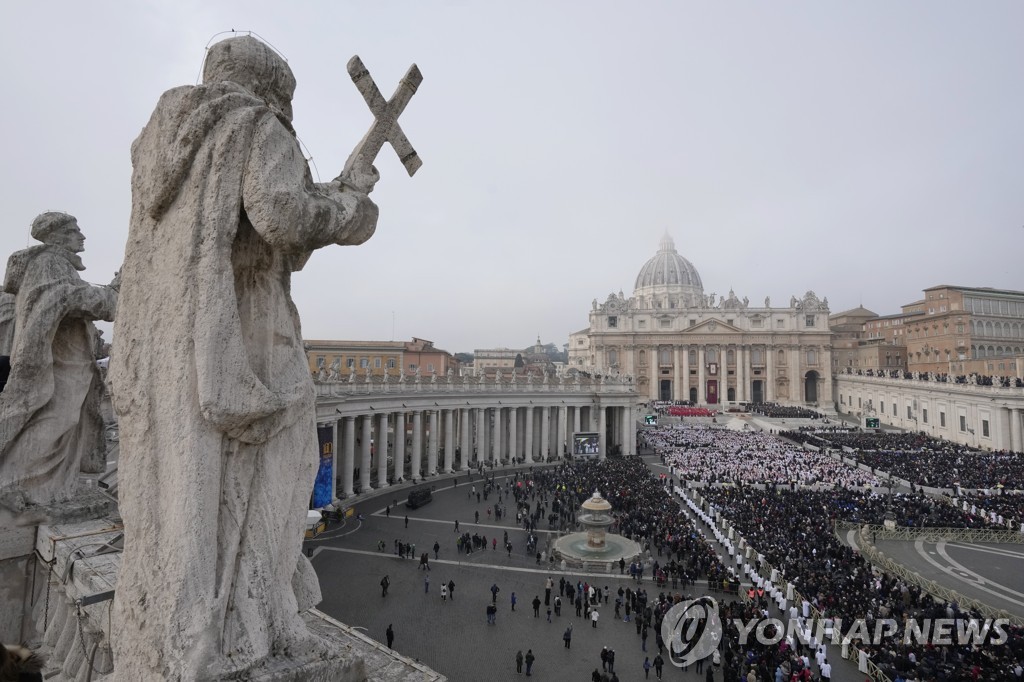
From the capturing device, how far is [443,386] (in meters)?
40.8

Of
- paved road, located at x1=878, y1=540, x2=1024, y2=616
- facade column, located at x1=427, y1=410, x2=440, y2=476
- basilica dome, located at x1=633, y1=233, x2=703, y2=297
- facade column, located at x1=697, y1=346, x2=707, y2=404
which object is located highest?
basilica dome, located at x1=633, y1=233, x2=703, y2=297

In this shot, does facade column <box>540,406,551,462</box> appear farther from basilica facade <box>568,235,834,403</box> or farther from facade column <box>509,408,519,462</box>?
basilica facade <box>568,235,834,403</box>

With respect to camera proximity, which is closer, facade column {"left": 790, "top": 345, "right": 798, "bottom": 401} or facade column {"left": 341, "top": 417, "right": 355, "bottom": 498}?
facade column {"left": 341, "top": 417, "right": 355, "bottom": 498}

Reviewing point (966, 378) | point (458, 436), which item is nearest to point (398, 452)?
point (458, 436)

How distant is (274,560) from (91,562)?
8.31 ft

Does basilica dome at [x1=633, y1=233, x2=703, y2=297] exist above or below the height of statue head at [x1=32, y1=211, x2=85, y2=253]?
above

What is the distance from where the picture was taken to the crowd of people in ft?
113

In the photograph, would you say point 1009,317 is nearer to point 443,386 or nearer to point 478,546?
point 443,386

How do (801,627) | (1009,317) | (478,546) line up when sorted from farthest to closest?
(1009,317)
(478,546)
(801,627)

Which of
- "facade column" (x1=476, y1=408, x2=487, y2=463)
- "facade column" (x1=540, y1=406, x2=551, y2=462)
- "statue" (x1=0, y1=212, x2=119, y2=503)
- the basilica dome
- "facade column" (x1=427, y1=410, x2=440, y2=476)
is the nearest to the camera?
"statue" (x1=0, y1=212, x2=119, y2=503)

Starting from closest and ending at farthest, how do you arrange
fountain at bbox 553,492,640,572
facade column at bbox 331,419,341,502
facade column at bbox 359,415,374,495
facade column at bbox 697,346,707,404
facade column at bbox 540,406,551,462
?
1. fountain at bbox 553,492,640,572
2. facade column at bbox 331,419,341,502
3. facade column at bbox 359,415,374,495
4. facade column at bbox 540,406,551,462
5. facade column at bbox 697,346,707,404

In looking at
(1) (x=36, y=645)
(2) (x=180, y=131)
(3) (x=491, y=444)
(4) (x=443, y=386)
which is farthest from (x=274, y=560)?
(3) (x=491, y=444)

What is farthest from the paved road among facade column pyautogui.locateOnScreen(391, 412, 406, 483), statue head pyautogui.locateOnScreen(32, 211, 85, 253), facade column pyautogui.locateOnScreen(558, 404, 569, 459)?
facade column pyautogui.locateOnScreen(391, 412, 406, 483)

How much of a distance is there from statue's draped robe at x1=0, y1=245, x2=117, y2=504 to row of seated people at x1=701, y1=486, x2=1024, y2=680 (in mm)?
16295
